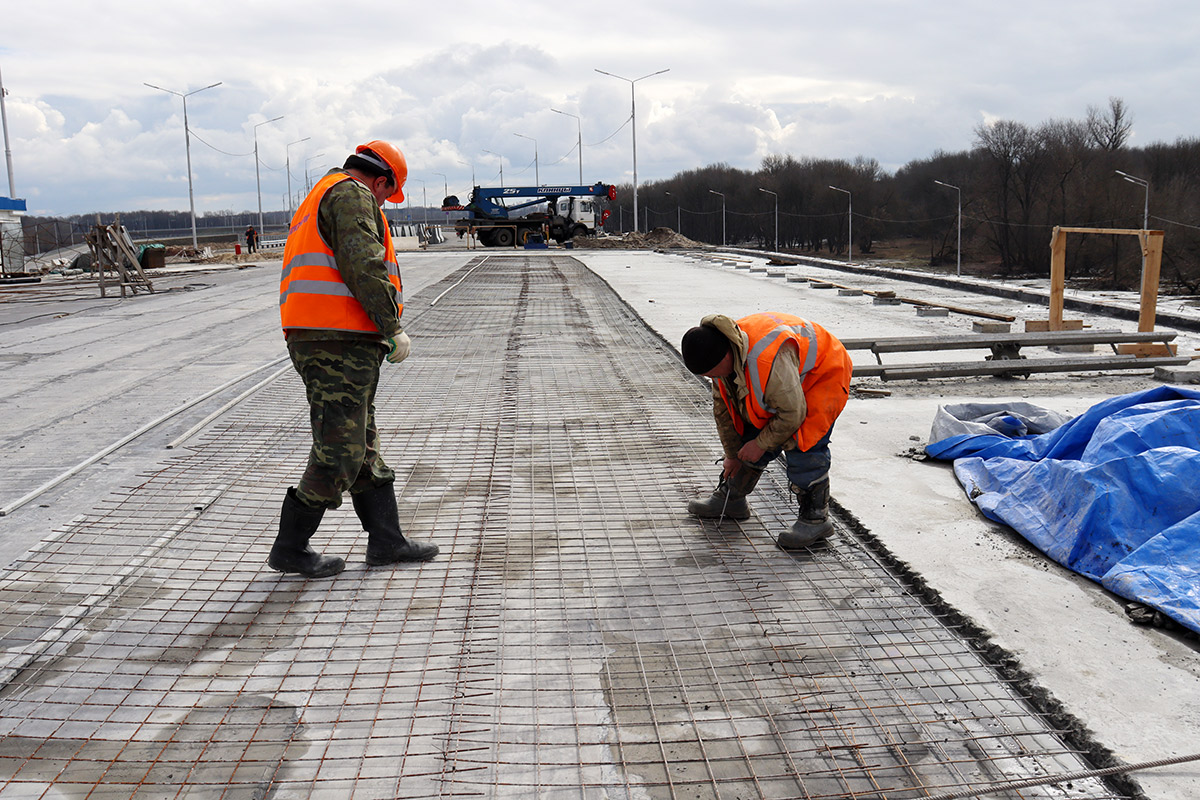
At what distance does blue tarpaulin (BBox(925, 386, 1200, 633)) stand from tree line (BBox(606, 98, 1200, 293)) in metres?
17.5

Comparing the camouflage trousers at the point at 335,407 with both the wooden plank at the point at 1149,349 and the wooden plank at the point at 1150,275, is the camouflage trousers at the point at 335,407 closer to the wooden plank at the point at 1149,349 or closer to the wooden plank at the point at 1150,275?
the wooden plank at the point at 1149,349

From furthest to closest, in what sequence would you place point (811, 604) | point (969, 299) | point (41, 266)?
point (41, 266)
point (969, 299)
point (811, 604)

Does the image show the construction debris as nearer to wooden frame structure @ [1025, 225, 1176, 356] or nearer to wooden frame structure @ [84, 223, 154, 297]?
wooden frame structure @ [84, 223, 154, 297]

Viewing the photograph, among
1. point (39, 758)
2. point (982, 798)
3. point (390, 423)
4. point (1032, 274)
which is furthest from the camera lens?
point (1032, 274)

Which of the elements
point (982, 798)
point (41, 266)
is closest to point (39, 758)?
point (982, 798)

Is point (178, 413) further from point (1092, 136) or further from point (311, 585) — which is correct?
point (1092, 136)

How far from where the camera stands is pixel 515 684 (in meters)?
2.96

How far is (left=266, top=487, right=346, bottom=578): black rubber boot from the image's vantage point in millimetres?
3604

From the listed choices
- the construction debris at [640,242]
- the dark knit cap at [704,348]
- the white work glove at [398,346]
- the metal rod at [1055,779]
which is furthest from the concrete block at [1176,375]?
the construction debris at [640,242]

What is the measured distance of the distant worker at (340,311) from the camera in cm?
335

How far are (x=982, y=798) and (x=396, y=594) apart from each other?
224cm

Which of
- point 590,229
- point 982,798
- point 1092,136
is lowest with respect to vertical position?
point 982,798

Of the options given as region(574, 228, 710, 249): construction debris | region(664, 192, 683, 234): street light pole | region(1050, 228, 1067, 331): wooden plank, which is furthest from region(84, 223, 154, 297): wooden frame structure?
region(664, 192, 683, 234): street light pole

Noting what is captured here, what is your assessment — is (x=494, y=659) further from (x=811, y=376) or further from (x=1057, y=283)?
(x=1057, y=283)
